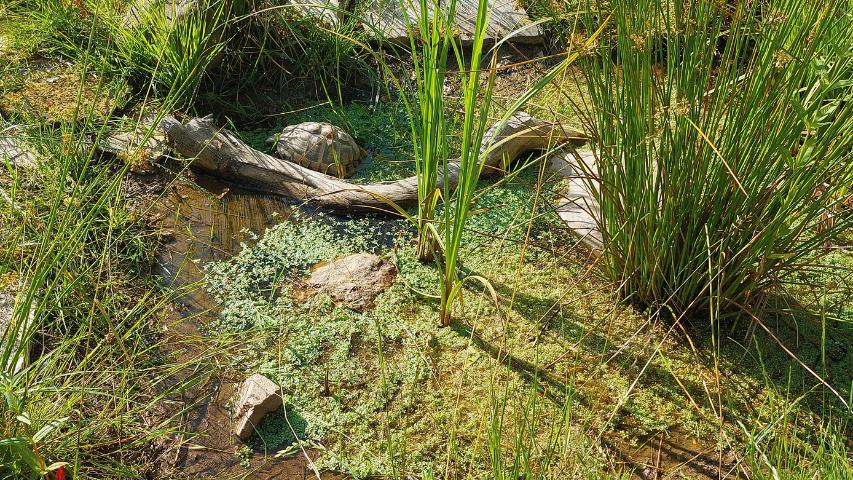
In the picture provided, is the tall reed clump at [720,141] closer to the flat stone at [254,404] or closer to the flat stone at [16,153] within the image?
the flat stone at [254,404]

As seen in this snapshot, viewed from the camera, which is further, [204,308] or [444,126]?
[204,308]

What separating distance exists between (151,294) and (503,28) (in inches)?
87.6

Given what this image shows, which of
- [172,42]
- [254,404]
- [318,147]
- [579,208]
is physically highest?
[172,42]

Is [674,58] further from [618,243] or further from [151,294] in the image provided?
[151,294]

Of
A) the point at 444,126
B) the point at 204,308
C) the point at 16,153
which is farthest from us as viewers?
the point at 16,153

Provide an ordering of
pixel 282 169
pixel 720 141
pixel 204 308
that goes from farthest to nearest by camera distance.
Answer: pixel 282 169, pixel 204 308, pixel 720 141

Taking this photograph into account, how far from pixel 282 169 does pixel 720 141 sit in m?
1.72

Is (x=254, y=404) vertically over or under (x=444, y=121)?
under

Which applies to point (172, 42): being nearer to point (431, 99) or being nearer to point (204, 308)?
point (204, 308)

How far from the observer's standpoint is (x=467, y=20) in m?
4.00

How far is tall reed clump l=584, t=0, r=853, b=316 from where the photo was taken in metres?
1.97

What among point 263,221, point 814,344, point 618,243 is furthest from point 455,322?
point 814,344

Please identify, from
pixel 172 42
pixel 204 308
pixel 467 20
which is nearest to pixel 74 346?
pixel 204 308

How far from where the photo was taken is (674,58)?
6.89 ft
